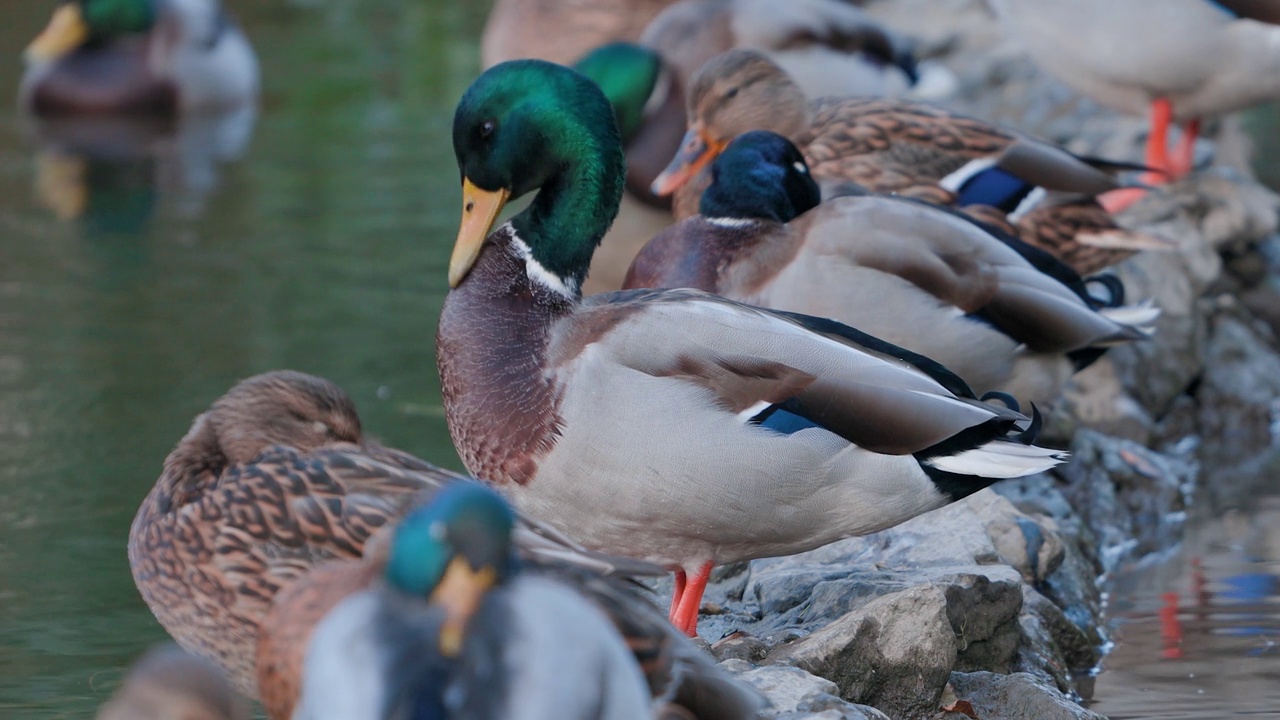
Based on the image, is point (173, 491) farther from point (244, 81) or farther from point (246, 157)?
point (244, 81)

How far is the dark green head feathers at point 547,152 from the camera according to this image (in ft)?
13.8

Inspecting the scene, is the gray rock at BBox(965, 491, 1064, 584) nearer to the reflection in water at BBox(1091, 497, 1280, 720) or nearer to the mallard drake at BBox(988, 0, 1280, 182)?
the reflection in water at BBox(1091, 497, 1280, 720)

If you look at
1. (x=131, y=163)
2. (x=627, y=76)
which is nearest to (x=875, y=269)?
(x=627, y=76)

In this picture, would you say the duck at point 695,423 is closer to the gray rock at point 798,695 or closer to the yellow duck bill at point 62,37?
the gray rock at point 798,695

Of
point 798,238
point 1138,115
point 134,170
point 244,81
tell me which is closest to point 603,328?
point 798,238

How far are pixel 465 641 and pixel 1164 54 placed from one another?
5.22 m

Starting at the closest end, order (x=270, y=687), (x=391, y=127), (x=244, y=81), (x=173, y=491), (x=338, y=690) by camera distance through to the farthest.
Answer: (x=338, y=690) < (x=270, y=687) < (x=173, y=491) < (x=391, y=127) < (x=244, y=81)

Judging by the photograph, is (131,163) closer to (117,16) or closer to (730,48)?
(117,16)

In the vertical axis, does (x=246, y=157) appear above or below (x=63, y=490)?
below

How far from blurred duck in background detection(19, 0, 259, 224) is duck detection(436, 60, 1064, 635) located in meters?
7.14

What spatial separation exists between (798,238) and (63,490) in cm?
235

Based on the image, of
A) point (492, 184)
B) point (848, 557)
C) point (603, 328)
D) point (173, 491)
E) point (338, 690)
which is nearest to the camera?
point (338, 690)

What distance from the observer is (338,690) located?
92.9 inches

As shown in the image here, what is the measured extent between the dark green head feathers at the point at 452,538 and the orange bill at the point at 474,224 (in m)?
1.83
